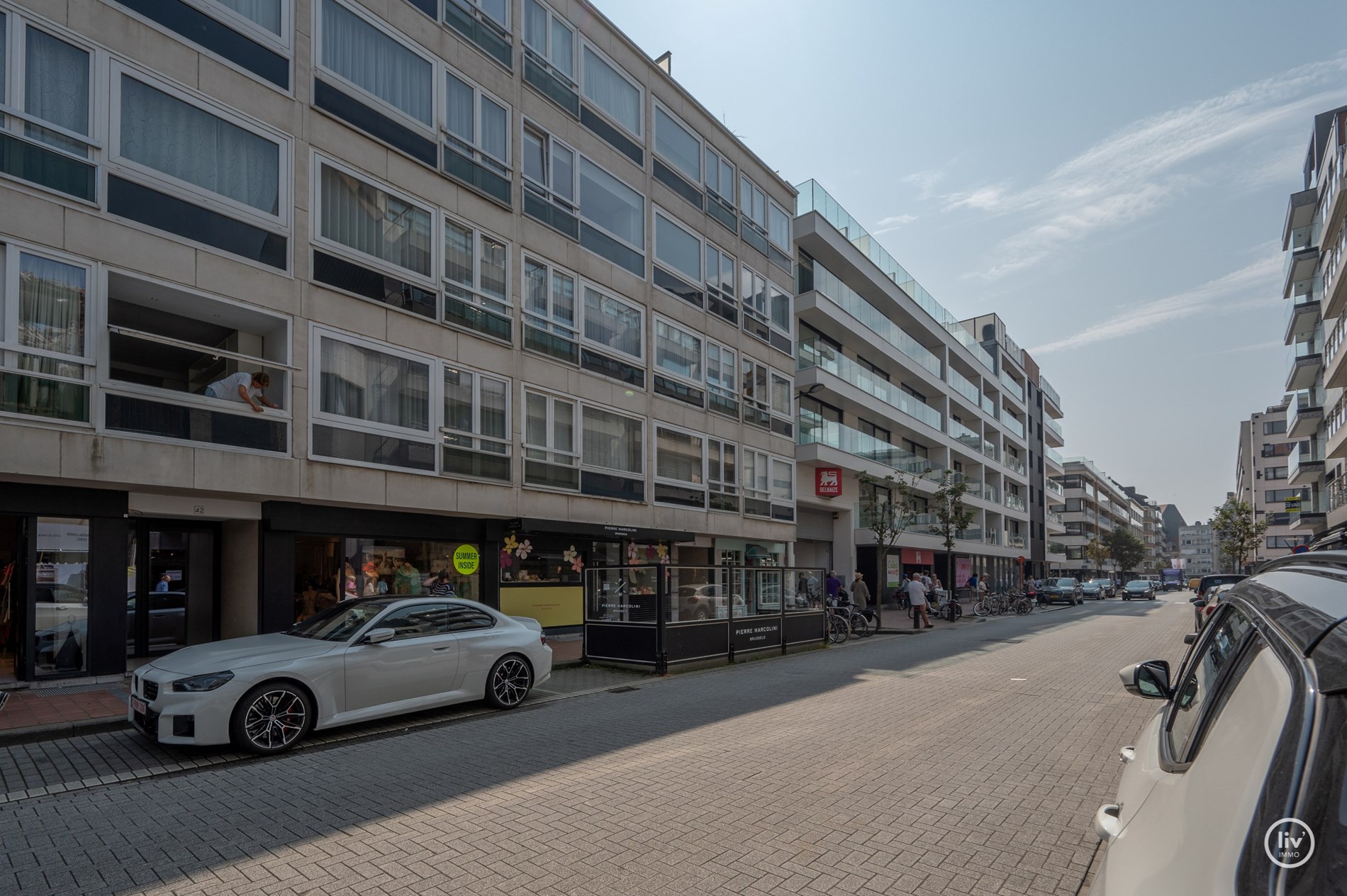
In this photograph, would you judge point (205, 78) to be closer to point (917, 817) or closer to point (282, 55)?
point (282, 55)

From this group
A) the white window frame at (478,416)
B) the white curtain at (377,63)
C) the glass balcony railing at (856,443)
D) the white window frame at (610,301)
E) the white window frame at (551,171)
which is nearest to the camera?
the white curtain at (377,63)

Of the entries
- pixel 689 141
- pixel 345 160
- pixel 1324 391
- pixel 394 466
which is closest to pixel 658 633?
pixel 394 466

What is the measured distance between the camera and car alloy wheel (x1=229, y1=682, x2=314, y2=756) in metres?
7.77

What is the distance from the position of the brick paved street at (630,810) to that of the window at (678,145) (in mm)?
17825

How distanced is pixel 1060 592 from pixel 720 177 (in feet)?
114

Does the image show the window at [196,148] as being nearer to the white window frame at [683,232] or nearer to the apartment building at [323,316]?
the apartment building at [323,316]

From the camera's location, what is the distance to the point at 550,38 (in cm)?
Answer: 1983

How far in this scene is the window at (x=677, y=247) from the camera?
2336 cm

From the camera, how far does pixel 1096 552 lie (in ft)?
310

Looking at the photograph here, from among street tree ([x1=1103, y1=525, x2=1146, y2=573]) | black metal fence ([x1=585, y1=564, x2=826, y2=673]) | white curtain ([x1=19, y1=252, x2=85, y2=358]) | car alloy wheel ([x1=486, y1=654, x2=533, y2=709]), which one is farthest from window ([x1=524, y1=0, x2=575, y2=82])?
street tree ([x1=1103, y1=525, x2=1146, y2=573])

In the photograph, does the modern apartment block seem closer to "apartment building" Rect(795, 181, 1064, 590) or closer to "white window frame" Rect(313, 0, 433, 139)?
"apartment building" Rect(795, 181, 1064, 590)

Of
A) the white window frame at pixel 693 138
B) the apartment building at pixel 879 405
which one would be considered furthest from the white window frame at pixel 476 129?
the apartment building at pixel 879 405

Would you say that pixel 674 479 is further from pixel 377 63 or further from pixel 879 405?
pixel 879 405

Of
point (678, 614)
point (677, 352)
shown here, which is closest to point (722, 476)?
point (677, 352)
